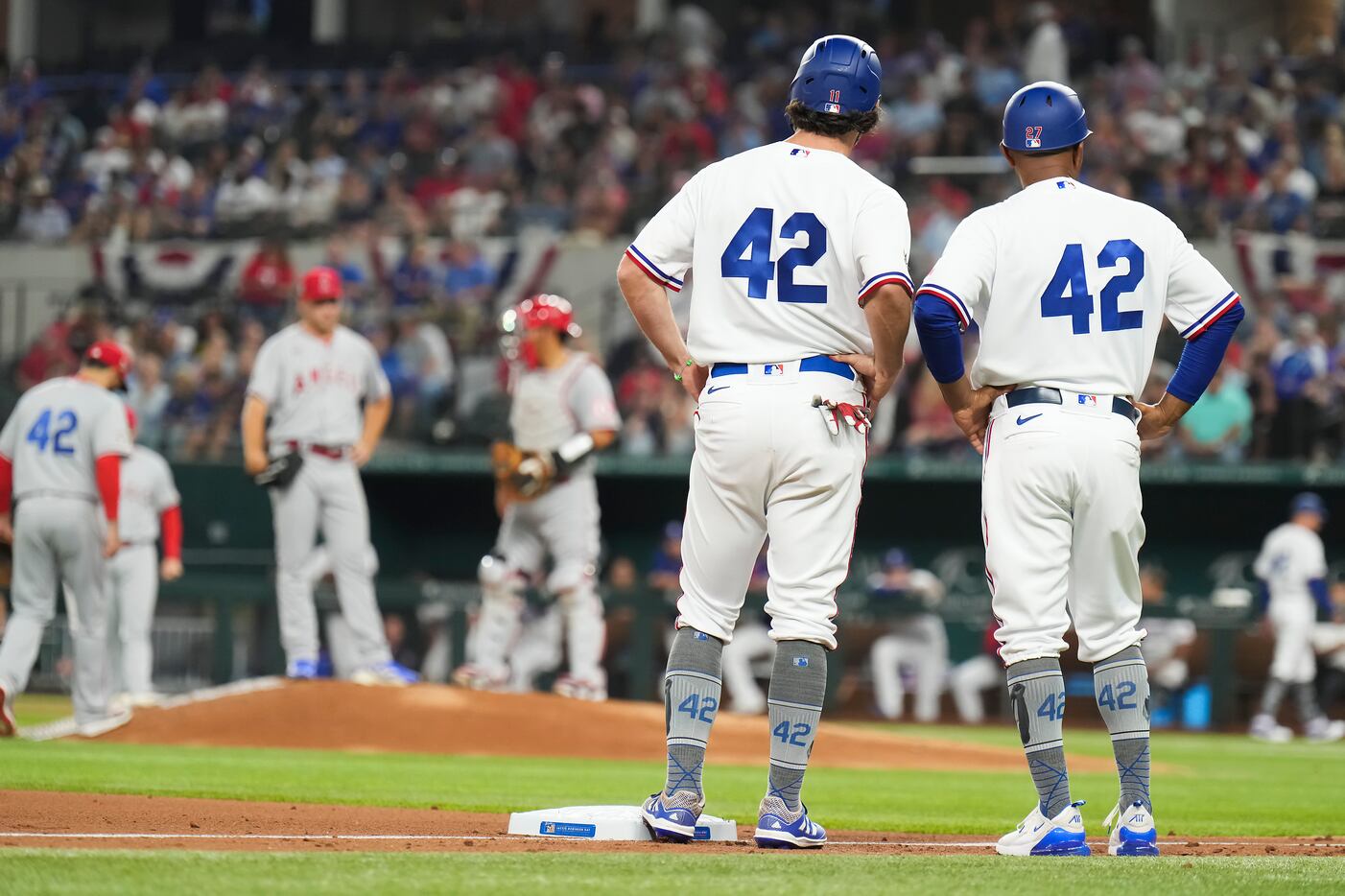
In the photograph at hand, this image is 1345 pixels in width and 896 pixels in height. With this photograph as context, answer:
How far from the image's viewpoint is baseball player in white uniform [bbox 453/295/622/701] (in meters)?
11.2

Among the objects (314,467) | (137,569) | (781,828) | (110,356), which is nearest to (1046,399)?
(781,828)

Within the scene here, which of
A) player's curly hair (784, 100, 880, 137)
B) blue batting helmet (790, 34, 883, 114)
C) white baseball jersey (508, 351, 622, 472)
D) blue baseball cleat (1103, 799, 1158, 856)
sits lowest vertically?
blue baseball cleat (1103, 799, 1158, 856)

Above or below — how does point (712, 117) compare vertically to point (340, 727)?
above

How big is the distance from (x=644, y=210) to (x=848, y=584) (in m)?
5.07

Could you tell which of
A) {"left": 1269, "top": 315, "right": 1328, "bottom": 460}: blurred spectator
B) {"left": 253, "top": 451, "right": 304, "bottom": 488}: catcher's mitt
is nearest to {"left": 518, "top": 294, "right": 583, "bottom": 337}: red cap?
{"left": 253, "top": 451, "right": 304, "bottom": 488}: catcher's mitt

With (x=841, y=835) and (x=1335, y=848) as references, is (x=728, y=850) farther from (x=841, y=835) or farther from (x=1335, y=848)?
(x=1335, y=848)

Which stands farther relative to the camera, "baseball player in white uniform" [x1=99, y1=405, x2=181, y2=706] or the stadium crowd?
the stadium crowd

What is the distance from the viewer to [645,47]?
2472cm

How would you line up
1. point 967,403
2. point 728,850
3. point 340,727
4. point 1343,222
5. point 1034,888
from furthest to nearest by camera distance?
1. point 1343,222
2. point 340,727
3. point 967,403
4. point 728,850
5. point 1034,888

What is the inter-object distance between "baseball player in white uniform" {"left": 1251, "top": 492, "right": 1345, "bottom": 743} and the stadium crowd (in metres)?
1.29

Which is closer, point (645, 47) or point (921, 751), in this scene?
point (921, 751)

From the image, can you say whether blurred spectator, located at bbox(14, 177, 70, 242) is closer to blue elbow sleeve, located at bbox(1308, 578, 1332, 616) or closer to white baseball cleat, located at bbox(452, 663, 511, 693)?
white baseball cleat, located at bbox(452, 663, 511, 693)

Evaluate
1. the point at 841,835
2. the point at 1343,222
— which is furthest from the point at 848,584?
the point at 841,835

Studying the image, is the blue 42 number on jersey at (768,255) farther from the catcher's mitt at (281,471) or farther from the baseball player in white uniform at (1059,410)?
the catcher's mitt at (281,471)
